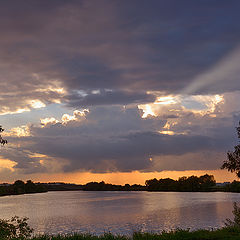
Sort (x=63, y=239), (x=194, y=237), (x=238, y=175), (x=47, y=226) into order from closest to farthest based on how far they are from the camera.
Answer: (x=63, y=239) < (x=194, y=237) < (x=238, y=175) < (x=47, y=226)

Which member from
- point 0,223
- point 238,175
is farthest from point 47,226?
point 238,175

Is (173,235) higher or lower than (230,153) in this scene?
lower

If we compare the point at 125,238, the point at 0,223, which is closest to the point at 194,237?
the point at 125,238

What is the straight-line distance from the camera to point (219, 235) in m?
30.4

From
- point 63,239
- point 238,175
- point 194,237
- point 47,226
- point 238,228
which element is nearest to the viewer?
point 63,239

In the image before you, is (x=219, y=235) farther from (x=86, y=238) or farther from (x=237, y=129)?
(x=237, y=129)

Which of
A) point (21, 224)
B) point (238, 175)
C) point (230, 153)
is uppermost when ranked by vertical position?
point (230, 153)

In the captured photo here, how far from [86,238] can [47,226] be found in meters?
60.4

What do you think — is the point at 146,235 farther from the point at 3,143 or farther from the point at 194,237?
the point at 3,143

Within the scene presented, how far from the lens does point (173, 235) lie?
1175 inches

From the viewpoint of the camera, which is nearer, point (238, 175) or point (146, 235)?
point (146, 235)

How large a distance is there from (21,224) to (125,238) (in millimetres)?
11508

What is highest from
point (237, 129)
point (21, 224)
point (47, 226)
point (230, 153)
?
point (237, 129)

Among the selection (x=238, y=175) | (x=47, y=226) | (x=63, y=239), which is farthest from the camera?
(x=47, y=226)
